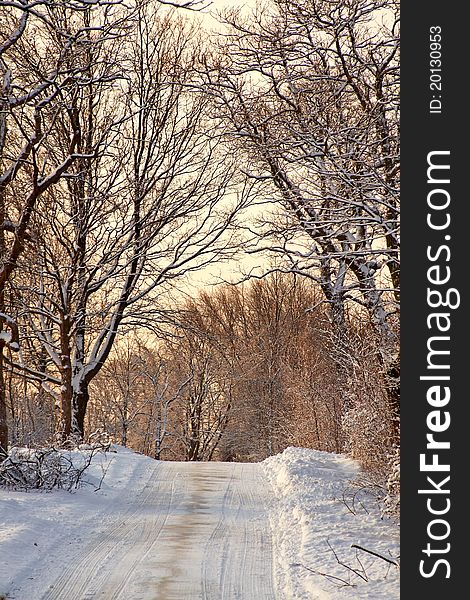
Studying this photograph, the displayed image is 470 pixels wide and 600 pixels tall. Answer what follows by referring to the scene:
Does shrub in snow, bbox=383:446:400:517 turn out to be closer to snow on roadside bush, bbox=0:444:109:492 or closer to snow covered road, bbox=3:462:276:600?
snow covered road, bbox=3:462:276:600

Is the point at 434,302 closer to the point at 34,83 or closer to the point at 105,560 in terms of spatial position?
the point at 105,560

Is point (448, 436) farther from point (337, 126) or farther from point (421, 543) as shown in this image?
point (337, 126)

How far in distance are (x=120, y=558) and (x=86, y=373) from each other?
13704 millimetres

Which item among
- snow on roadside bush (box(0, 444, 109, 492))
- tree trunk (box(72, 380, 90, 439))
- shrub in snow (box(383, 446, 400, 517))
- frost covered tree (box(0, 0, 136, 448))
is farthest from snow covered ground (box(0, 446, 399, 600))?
tree trunk (box(72, 380, 90, 439))

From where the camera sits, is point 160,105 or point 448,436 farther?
point 160,105

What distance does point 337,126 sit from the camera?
11164 mm

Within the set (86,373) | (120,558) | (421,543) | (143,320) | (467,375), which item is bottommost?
(120,558)

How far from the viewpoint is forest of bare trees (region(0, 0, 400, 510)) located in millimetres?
11031

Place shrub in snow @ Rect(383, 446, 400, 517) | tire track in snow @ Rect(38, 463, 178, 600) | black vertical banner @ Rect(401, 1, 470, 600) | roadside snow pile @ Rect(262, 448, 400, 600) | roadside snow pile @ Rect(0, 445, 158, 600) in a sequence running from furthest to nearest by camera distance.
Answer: shrub in snow @ Rect(383, 446, 400, 517), roadside snow pile @ Rect(0, 445, 158, 600), tire track in snow @ Rect(38, 463, 178, 600), roadside snow pile @ Rect(262, 448, 400, 600), black vertical banner @ Rect(401, 1, 470, 600)

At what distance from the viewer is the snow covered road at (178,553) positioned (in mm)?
7258

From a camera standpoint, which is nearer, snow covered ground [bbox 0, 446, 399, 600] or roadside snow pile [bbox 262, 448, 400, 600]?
roadside snow pile [bbox 262, 448, 400, 600]

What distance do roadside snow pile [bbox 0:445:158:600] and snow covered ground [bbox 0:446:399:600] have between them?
2 cm

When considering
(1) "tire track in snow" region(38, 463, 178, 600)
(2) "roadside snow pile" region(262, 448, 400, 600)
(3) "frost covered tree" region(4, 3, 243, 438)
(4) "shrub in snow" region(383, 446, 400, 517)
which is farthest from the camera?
(3) "frost covered tree" region(4, 3, 243, 438)

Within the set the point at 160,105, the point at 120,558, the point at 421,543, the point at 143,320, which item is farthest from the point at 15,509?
the point at 160,105
